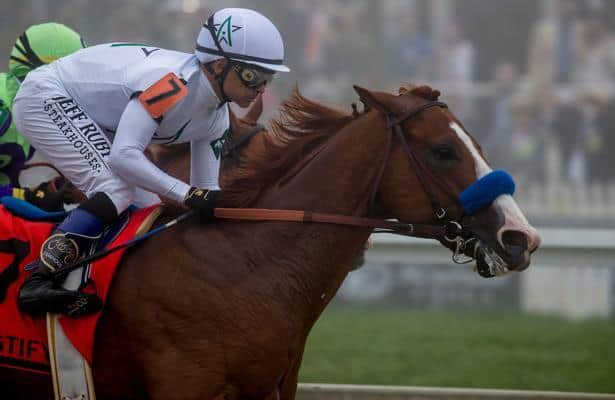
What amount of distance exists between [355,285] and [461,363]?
2482mm

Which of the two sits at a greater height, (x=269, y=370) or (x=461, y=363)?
(x=269, y=370)

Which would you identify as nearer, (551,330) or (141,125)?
(141,125)

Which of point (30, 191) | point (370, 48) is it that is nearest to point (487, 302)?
point (370, 48)

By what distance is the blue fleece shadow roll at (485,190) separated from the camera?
3.68 m

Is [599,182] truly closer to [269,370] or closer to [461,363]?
[461,363]

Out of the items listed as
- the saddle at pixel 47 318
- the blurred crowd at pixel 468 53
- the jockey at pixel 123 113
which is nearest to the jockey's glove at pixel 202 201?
the jockey at pixel 123 113

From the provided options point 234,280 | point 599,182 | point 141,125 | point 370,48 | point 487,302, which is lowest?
point 487,302

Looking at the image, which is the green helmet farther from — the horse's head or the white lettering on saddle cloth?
the horse's head

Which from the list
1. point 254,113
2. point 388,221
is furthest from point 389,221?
point 254,113

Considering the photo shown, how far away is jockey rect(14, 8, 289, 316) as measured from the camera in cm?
378

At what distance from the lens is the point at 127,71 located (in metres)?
4.02

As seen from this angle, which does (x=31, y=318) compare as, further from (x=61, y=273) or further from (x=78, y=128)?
(x=78, y=128)

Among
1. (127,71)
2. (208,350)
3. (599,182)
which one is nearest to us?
(208,350)

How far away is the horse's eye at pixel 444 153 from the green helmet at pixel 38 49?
2.31 meters
